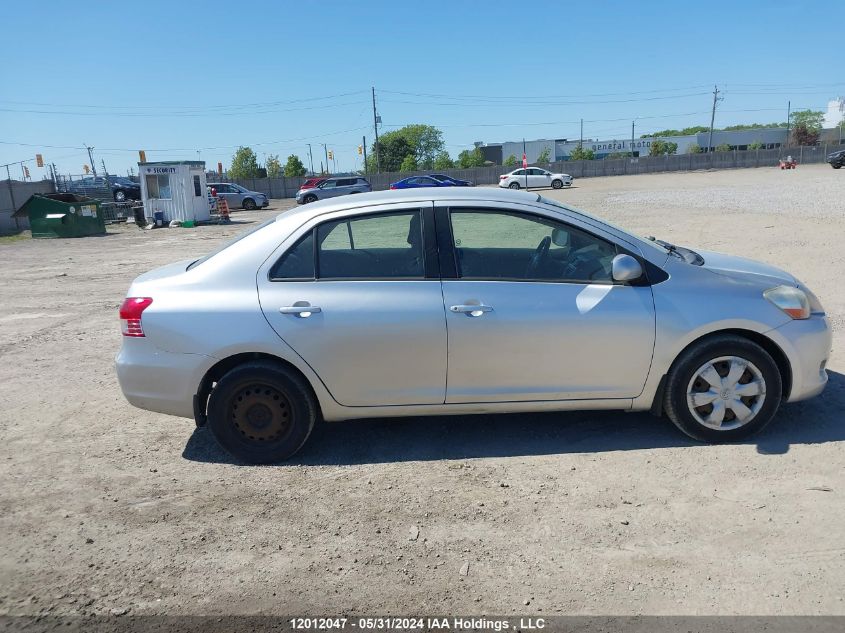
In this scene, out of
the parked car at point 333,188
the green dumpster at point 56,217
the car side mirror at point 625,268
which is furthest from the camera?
the parked car at point 333,188

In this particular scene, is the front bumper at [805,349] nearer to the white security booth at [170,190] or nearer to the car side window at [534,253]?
the car side window at [534,253]

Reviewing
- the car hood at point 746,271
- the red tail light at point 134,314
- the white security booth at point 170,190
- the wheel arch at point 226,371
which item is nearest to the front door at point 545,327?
the car hood at point 746,271

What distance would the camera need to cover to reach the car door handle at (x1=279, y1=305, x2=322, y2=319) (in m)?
4.13

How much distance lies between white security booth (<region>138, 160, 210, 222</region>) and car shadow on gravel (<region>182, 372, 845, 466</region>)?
84.5 ft

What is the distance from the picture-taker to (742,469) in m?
3.97

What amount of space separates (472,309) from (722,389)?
1.67 meters

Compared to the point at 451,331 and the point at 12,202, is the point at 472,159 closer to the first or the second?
the point at 12,202

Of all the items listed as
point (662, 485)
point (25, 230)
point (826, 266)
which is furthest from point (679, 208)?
point (25, 230)

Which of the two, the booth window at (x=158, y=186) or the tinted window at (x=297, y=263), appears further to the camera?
the booth window at (x=158, y=186)

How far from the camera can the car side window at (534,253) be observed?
4266 millimetres

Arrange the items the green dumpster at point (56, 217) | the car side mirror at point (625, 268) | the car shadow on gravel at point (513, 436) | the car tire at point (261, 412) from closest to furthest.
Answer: the car side mirror at point (625, 268) → the car tire at point (261, 412) → the car shadow on gravel at point (513, 436) → the green dumpster at point (56, 217)

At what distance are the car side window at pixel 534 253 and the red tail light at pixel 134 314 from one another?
2.05 m

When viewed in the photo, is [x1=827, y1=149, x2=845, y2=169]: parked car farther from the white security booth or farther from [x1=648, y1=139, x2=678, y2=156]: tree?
[x1=648, y1=139, x2=678, y2=156]: tree

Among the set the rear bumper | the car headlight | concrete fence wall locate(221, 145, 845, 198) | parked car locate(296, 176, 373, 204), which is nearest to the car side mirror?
the car headlight
